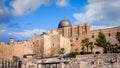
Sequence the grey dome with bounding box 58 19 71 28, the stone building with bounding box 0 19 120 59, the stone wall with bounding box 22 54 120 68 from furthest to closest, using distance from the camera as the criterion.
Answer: the grey dome with bounding box 58 19 71 28 → the stone building with bounding box 0 19 120 59 → the stone wall with bounding box 22 54 120 68

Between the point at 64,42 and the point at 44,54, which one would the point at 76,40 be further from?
the point at 44,54

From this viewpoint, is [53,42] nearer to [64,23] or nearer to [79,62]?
[64,23]

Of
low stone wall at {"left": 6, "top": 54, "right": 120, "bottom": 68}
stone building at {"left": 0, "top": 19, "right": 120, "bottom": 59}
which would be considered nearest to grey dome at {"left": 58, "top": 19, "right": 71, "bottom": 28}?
stone building at {"left": 0, "top": 19, "right": 120, "bottom": 59}

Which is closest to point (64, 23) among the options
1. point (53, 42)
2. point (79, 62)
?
point (53, 42)

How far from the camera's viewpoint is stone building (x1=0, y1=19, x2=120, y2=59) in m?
50.2

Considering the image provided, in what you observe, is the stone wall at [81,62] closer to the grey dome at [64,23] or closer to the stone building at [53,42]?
the stone building at [53,42]

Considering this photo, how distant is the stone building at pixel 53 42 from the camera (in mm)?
50219

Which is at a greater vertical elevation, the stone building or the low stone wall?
the stone building

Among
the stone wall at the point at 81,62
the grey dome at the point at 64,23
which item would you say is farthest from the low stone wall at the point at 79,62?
the grey dome at the point at 64,23

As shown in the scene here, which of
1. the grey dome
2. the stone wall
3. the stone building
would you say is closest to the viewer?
the stone wall

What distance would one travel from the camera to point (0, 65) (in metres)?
44.6

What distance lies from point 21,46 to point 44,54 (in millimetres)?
5671

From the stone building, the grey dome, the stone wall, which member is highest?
the grey dome

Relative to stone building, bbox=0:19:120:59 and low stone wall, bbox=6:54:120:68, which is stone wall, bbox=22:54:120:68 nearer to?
low stone wall, bbox=6:54:120:68
